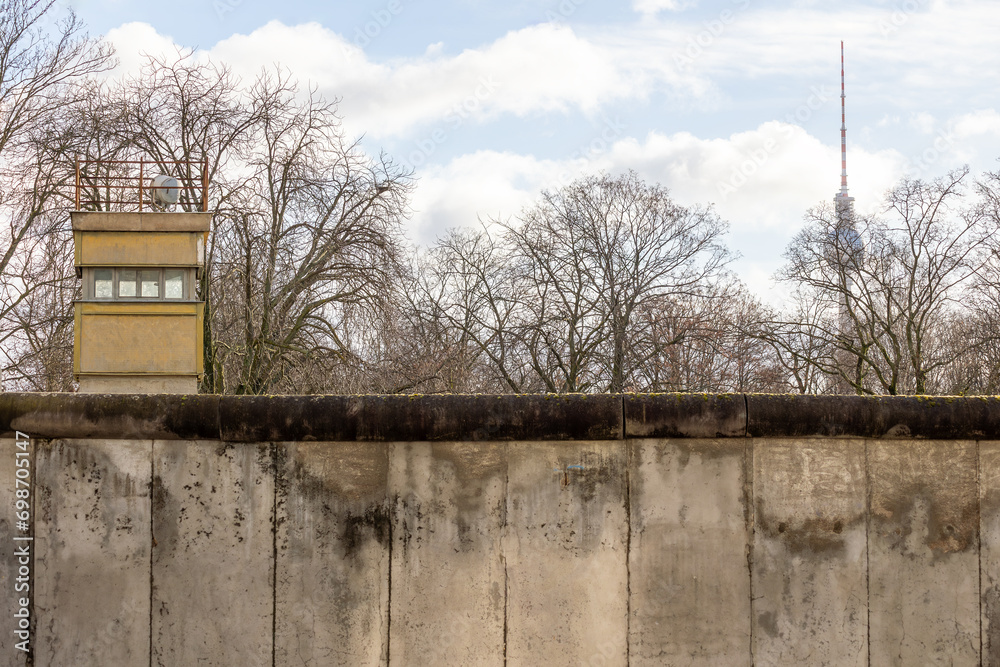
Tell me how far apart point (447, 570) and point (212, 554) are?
1284 mm

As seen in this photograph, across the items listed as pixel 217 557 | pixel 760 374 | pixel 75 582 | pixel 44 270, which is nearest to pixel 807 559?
pixel 217 557

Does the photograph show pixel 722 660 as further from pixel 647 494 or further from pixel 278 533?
pixel 278 533

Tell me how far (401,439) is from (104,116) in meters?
19.1

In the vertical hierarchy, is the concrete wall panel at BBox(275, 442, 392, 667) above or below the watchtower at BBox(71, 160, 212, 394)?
below

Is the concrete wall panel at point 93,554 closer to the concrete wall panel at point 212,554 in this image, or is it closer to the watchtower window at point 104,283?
the concrete wall panel at point 212,554

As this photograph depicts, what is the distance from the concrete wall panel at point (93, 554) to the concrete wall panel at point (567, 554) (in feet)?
6.65

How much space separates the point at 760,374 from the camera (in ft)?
104

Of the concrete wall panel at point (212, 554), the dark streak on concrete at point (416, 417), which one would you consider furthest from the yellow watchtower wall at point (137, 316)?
the concrete wall panel at point (212, 554)

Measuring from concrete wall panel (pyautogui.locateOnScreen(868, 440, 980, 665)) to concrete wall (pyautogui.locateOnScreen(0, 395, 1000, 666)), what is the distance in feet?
0.04

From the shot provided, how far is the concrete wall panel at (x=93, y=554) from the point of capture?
5062 mm

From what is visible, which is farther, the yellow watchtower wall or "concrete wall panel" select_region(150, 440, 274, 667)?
the yellow watchtower wall

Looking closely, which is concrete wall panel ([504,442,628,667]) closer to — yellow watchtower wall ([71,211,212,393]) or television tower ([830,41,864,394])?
yellow watchtower wall ([71,211,212,393])

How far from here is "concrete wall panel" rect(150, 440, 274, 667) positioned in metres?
5.03

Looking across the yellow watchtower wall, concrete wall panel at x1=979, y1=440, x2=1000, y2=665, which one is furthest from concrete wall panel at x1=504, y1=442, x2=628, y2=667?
the yellow watchtower wall
